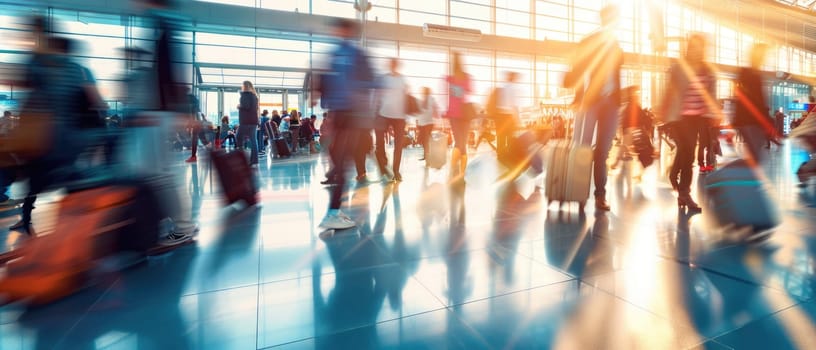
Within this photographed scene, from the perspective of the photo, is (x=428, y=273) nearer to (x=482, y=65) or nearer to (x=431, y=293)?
(x=431, y=293)

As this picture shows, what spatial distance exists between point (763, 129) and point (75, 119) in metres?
5.02

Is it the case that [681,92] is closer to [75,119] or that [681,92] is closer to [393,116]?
[393,116]

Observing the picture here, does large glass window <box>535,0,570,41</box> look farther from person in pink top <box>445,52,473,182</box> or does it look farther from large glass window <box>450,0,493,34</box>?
person in pink top <box>445,52,473,182</box>

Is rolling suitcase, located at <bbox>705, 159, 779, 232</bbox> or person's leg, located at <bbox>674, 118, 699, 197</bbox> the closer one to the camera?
rolling suitcase, located at <bbox>705, 159, 779, 232</bbox>

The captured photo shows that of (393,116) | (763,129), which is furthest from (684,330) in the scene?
(393,116)

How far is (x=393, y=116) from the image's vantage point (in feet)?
17.8

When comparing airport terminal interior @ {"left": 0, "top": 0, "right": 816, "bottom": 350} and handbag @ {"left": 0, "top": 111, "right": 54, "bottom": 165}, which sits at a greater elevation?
handbag @ {"left": 0, "top": 111, "right": 54, "bottom": 165}

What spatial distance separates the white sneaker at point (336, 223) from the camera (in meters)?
2.85

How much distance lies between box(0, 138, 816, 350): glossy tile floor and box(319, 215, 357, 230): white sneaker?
7 cm

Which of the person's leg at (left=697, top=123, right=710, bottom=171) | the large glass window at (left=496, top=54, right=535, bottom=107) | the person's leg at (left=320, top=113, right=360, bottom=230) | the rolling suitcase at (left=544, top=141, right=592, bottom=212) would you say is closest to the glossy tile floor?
the person's leg at (left=320, top=113, right=360, bottom=230)

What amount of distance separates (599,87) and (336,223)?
8.14ft

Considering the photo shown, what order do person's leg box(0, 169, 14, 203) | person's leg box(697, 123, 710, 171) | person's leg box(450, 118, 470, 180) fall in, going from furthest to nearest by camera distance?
person's leg box(450, 118, 470, 180)
person's leg box(697, 123, 710, 171)
person's leg box(0, 169, 14, 203)

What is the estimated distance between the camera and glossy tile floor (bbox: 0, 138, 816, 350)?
52.7 inches

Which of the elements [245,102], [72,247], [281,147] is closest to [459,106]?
[245,102]
